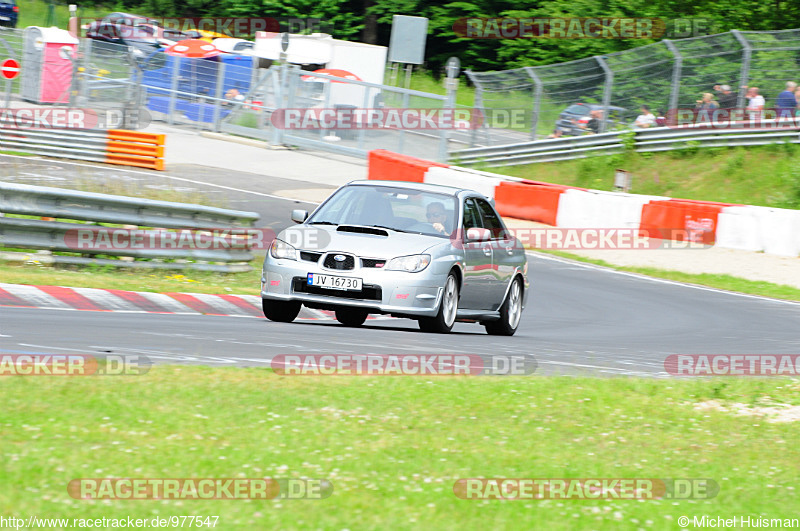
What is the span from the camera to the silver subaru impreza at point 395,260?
32.5 feet

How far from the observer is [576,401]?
278 inches

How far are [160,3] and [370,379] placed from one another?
2180 inches

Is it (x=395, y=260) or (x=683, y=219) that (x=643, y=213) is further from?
(x=395, y=260)

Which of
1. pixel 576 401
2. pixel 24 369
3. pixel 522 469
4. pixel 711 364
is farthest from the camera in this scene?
pixel 711 364

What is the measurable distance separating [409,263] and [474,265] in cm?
115

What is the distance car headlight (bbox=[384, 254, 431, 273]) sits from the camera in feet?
32.7

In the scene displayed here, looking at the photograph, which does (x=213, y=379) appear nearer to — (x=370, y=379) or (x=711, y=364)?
(x=370, y=379)

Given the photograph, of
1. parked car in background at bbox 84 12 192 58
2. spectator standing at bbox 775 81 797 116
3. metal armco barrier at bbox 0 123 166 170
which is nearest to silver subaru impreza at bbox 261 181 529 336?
spectator standing at bbox 775 81 797 116

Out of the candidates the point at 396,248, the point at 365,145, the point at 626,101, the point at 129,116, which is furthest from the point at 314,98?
the point at 396,248

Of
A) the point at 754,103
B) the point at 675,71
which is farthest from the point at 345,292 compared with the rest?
the point at 675,71

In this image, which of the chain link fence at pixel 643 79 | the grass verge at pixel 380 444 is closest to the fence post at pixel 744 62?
the chain link fence at pixel 643 79

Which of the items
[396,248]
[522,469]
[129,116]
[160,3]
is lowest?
[522,469]

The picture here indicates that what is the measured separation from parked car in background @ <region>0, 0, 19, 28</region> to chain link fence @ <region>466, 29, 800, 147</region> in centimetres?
2837

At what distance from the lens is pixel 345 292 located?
32.5ft
